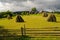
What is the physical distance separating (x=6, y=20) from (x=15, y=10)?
1.11 feet

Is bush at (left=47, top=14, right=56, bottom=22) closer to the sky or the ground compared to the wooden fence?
closer to the sky

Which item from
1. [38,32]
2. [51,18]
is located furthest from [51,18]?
[38,32]

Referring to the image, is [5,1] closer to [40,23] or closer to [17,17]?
[17,17]

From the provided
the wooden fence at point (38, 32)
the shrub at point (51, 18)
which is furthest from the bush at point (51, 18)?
the wooden fence at point (38, 32)

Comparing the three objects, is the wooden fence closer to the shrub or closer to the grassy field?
the grassy field

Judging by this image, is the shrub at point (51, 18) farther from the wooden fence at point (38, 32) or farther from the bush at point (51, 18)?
the wooden fence at point (38, 32)

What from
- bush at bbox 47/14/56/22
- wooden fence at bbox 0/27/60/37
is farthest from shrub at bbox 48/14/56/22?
wooden fence at bbox 0/27/60/37

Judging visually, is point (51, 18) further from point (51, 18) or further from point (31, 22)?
point (31, 22)

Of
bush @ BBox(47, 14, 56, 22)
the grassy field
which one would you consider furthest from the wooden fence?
bush @ BBox(47, 14, 56, 22)

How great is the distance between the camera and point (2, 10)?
328 cm

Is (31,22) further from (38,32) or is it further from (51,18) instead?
(51,18)

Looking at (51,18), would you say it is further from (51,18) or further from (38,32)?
(38,32)

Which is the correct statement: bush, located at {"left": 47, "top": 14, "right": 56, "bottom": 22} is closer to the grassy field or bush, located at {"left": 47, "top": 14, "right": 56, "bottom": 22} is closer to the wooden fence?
the grassy field

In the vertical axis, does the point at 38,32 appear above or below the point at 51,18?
below
